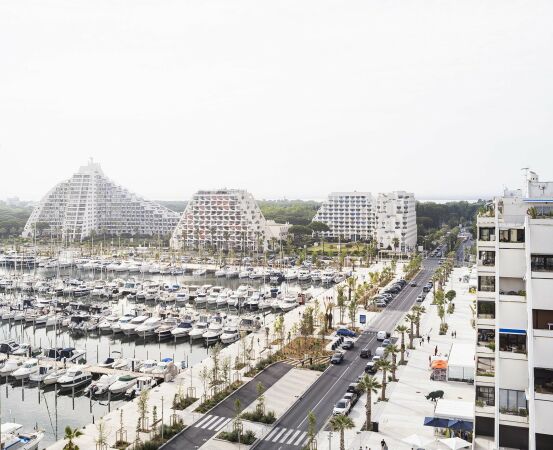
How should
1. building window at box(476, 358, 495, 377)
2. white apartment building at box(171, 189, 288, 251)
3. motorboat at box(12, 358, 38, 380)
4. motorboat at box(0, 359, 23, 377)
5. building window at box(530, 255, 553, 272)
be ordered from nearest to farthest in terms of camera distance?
building window at box(530, 255, 553, 272), building window at box(476, 358, 495, 377), motorboat at box(12, 358, 38, 380), motorboat at box(0, 359, 23, 377), white apartment building at box(171, 189, 288, 251)

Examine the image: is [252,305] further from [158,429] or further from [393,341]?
[158,429]

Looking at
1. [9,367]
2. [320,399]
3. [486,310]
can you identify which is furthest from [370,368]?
[9,367]

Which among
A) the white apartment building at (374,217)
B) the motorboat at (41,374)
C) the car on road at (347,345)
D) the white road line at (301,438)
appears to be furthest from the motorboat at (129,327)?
the white apartment building at (374,217)

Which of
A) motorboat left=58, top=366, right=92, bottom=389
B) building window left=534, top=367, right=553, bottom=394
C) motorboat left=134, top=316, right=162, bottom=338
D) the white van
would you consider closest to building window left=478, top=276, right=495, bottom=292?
building window left=534, top=367, right=553, bottom=394

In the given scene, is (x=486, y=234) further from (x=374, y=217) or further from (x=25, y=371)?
(x=374, y=217)

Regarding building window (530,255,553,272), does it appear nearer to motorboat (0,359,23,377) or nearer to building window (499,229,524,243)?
building window (499,229,524,243)

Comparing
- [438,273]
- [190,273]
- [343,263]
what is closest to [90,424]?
[438,273]

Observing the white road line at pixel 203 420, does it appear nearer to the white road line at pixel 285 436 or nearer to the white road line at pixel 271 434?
the white road line at pixel 271 434
